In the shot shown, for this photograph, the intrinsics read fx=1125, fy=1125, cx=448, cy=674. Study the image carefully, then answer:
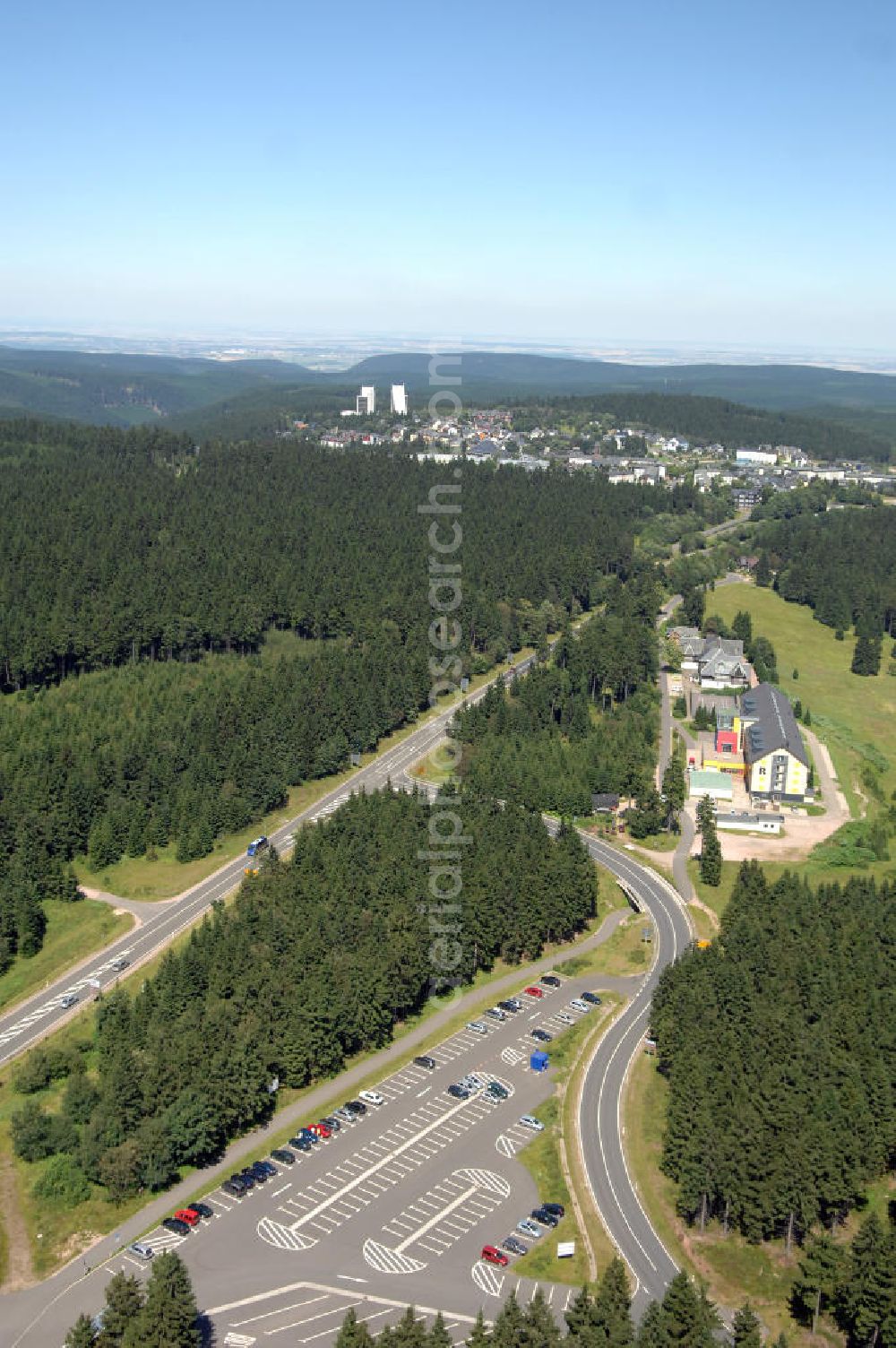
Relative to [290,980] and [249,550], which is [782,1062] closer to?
[290,980]

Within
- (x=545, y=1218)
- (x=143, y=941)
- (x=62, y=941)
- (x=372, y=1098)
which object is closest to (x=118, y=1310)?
(x=545, y=1218)

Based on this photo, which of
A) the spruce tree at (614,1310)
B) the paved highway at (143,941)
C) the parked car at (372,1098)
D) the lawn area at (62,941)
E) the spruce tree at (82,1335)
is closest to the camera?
the spruce tree at (614,1310)

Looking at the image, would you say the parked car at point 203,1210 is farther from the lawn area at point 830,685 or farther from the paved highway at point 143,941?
the lawn area at point 830,685

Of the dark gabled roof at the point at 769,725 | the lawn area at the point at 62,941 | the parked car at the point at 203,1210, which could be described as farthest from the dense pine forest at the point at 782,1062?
the lawn area at the point at 62,941

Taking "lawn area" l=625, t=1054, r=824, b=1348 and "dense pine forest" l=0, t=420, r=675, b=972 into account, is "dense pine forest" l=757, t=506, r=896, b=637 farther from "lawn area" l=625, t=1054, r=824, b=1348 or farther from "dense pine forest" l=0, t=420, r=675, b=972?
"lawn area" l=625, t=1054, r=824, b=1348

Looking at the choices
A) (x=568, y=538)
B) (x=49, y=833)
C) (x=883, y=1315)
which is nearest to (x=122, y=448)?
(x=568, y=538)

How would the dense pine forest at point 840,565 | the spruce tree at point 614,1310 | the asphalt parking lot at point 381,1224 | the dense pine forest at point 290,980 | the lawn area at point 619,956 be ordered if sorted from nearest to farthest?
the spruce tree at point 614,1310
the asphalt parking lot at point 381,1224
the dense pine forest at point 290,980
the lawn area at point 619,956
the dense pine forest at point 840,565

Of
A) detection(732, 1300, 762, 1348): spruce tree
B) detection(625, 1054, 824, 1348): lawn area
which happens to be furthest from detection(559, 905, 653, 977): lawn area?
detection(732, 1300, 762, 1348): spruce tree

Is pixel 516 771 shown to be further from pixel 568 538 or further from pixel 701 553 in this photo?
pixel 701 553
